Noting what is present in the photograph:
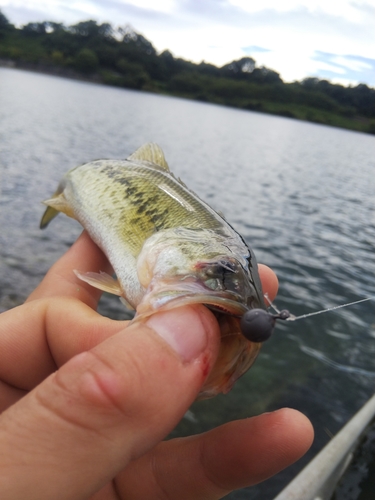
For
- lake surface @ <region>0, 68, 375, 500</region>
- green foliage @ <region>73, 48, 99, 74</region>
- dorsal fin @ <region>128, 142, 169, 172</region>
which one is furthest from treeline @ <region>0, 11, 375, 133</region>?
dorsal fin @ <region>128, 142, 169, 172</region>

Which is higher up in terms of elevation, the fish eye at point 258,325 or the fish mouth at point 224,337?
the fish eye at point 258,325

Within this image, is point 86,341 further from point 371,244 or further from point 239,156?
point 239,156

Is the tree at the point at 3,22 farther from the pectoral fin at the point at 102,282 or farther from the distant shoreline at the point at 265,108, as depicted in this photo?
the pectoral fin at the point at 102,282

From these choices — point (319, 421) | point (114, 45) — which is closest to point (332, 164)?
point (319, 421)

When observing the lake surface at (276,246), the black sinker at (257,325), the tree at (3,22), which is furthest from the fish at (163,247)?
the tree at (3,22)

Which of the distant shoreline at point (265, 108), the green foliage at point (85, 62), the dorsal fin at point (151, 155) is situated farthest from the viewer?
the green foliage at point (85, 62)

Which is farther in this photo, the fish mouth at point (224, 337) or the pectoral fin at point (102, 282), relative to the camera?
the pectoral fin at point (102, 282)

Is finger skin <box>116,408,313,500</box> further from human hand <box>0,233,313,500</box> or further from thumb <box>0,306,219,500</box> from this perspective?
thumb <box>0,306,219,500</box>
